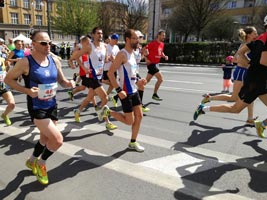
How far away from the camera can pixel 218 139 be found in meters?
5.22

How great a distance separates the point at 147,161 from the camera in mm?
4223

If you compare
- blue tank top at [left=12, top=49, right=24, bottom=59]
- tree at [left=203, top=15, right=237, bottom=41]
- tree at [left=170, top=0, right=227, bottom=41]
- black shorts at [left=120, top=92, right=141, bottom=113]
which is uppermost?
tree at [left=170, top=0, right=227, bottom=41]

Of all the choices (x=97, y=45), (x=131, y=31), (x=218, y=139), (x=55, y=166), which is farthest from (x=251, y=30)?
(x=55, y=166)

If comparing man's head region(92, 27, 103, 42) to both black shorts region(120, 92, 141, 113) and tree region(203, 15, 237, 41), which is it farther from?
tree region(203, 15, 237, 41)

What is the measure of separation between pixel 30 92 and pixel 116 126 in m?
2.87

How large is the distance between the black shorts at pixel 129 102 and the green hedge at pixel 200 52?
19303 millimetres

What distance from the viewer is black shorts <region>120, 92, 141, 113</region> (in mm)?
4449

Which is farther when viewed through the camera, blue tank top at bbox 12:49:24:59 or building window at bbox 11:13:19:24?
building window at bbox 11:13:19:24

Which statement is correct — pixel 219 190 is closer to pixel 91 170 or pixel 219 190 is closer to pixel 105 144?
pixel 91 170

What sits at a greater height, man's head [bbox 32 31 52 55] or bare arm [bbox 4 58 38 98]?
man's head [bbox 32 31 52 55]

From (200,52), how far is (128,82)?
19733 millimetres

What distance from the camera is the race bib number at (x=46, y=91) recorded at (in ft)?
11.3

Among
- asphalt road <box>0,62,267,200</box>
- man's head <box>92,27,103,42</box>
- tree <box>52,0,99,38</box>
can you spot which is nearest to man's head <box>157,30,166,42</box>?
→ asphalt road <box>0,62,267,200</box>

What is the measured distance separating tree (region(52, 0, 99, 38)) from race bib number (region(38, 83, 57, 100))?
40.3 meters
